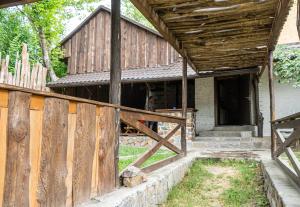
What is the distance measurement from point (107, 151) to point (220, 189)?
265cm

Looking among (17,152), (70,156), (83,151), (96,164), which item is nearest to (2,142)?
(17,152)

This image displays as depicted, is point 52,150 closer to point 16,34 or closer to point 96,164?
point 96,164

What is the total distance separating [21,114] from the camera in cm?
189

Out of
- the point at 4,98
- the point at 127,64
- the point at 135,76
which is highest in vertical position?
the point at 127,64

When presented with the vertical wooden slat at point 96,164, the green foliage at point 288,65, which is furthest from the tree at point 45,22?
the vertical wooden slat at point 96,164

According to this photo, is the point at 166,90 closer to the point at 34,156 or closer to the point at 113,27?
the point at 113,27

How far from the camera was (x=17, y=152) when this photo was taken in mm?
1856

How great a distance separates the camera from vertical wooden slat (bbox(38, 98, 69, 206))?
6.88ft

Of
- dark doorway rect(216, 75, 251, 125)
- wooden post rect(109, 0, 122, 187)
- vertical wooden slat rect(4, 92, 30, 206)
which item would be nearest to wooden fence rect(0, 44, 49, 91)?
wooden post rect(109, 0, 122, 187)

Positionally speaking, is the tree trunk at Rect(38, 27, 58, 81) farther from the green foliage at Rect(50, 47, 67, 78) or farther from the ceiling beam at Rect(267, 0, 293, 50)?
the ceiling beam at Rect(267, 0, 293, 50)

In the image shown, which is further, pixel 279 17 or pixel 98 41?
pixel 98 41

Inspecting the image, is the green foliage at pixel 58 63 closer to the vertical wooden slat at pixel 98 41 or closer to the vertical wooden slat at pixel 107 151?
the vertical wooden slat at pixel 98 41

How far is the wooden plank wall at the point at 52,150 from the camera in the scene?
181 cm

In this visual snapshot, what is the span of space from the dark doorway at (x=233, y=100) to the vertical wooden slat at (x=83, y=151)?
885cm
